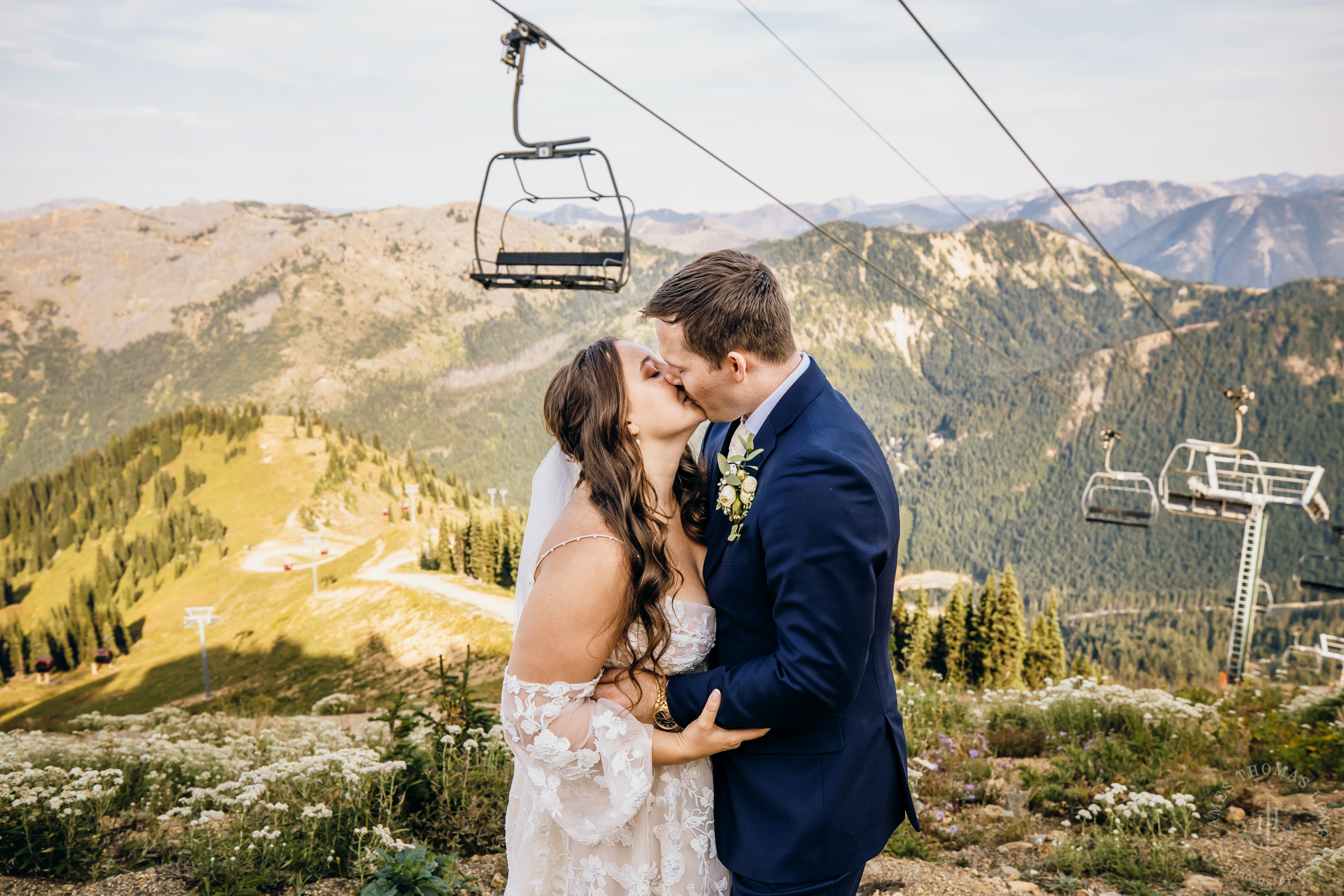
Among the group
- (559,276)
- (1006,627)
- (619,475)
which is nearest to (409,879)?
(619,475)

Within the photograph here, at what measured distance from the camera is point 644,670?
1.91 meters

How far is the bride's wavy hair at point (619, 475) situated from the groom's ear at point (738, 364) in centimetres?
30

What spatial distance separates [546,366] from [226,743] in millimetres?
83395

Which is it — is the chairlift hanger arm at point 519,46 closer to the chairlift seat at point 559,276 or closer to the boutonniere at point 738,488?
the chairlift seat at point 559,276

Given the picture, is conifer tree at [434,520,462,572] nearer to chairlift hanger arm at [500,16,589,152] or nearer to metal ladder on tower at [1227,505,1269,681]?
chairlift hanger arm at [500,16,589,152]

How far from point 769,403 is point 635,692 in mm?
849

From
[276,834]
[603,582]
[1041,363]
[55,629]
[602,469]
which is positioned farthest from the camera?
[1041,363]

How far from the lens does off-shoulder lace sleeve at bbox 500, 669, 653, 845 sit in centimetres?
181

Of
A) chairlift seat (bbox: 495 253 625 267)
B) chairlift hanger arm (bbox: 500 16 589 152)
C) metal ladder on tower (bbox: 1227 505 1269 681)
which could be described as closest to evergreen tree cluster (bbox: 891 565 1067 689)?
metal ladder on tower (bbox: 1227 505 1269 681)

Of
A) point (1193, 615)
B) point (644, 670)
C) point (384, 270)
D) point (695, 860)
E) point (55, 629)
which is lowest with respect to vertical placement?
point (1193, 615)

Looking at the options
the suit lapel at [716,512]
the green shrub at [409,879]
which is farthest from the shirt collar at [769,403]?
the green shrub at [409,879]

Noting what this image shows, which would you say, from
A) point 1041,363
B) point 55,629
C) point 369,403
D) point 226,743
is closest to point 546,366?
point 369,403

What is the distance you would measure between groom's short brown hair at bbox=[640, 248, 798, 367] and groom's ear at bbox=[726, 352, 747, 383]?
0.01 metres

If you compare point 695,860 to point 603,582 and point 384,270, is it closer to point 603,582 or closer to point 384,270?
point 603,582
